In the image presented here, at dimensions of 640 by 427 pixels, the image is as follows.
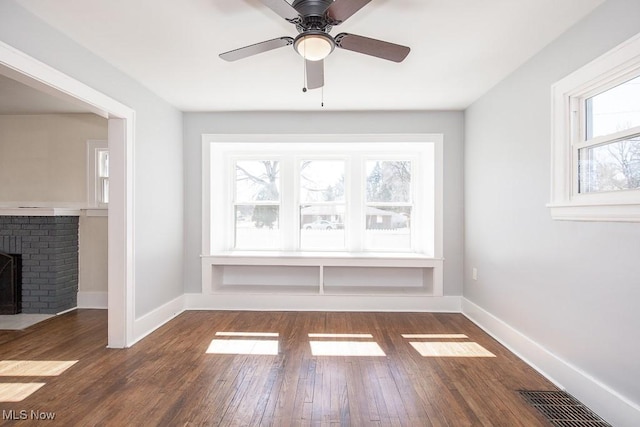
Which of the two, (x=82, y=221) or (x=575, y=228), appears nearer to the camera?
(x=575, y=228)

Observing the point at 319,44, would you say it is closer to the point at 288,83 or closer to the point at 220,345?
the point at 288,83

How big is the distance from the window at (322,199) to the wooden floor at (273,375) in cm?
135

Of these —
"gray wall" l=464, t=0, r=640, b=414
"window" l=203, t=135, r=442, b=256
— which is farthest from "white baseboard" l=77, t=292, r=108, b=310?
"gray wall" l=464, t=0, r=640, b=414

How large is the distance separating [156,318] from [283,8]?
3277 mm

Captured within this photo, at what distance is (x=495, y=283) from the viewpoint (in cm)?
353

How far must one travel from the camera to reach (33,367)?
2.77 m

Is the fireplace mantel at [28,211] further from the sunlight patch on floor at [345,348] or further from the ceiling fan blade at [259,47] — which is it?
the sunlight patch on floor at [345,348]

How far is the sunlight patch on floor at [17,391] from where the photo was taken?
2.30 metres

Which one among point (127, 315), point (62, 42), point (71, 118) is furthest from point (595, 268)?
point (71, 118)

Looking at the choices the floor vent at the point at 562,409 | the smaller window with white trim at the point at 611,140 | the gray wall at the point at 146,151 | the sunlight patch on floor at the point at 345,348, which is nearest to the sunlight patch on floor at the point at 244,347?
the sunlight patch on floor at the point at 345,348

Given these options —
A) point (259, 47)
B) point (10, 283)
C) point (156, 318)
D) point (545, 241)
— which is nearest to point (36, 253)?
point (10, 283)

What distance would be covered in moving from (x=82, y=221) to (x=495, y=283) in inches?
194

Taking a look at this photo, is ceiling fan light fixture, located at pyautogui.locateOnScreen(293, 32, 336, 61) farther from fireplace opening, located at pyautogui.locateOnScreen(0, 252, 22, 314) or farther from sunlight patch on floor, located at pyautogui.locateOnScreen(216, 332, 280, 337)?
fireplace opening, located at pyautogui.locateOnScreen(0, 252, 22, 314)

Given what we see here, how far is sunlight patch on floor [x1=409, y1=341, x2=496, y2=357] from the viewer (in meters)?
3.06
